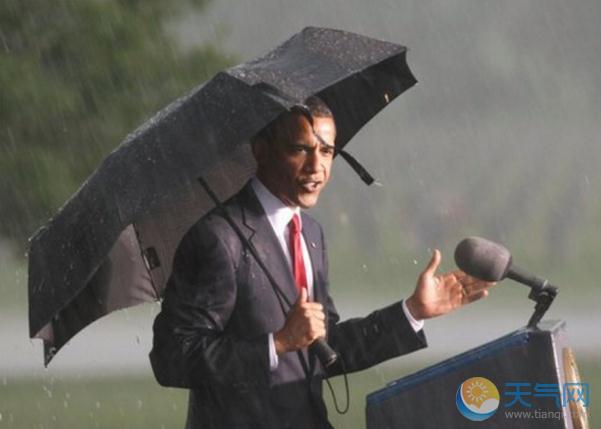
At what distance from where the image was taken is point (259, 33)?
176 feet

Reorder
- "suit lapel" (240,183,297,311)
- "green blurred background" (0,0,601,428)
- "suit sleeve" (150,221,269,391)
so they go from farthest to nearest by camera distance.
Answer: "green blurred background" (0,0,601,428) → "suit lapel" (240,183,297,311) → "suit sleeve" (150,221,269,391)

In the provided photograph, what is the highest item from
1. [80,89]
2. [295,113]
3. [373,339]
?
[80,89]

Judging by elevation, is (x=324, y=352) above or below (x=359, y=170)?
below

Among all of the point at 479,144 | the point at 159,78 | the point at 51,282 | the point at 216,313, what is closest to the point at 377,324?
the point at 216,313

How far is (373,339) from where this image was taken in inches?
177

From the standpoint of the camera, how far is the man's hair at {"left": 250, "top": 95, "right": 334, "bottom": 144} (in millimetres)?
4395

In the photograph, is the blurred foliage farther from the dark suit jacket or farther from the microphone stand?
the microphone stand

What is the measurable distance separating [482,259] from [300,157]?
19.8 inches

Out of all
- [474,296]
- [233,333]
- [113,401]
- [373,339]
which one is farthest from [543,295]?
[113,401]

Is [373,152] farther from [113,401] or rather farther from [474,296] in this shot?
[474,296]

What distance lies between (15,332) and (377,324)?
1692 centimetres

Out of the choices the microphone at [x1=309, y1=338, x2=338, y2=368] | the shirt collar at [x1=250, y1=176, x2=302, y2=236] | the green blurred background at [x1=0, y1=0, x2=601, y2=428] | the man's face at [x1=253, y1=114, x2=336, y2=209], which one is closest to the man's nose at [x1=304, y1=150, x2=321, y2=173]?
the man's face at [x1=253, y1=114, x2=336, y2=209]
